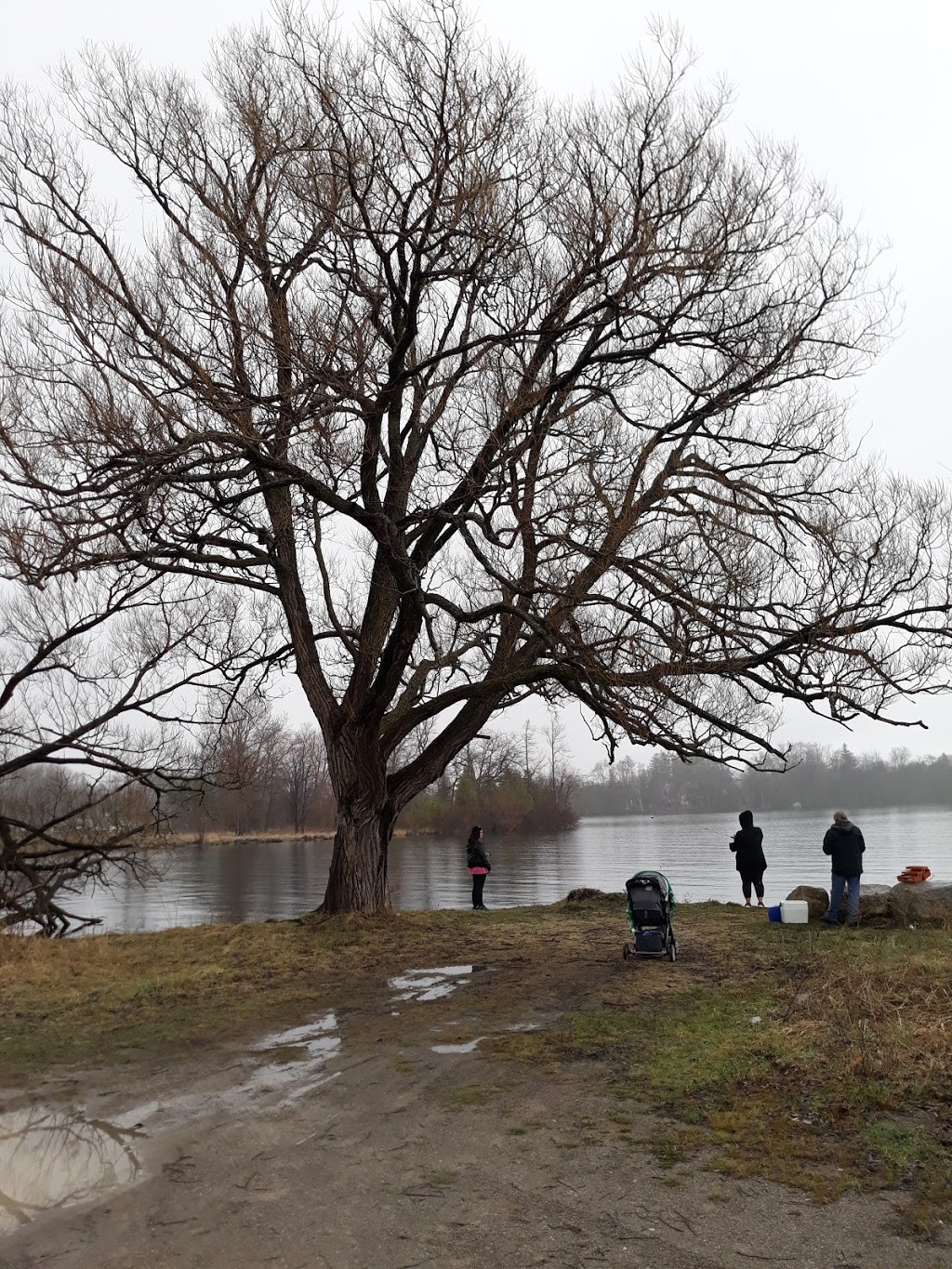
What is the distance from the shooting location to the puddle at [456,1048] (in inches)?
267

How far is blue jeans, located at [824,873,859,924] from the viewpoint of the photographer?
12328 millimetres

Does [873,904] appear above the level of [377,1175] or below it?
above

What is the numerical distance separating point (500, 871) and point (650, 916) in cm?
2865

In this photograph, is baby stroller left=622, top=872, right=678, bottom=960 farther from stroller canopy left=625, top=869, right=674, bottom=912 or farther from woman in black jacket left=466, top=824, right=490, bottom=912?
woman in black jacket left=466, top=824, right=490, bottom=912

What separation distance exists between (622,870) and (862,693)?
27.8 m

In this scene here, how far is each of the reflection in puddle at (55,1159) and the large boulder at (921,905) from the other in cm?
988

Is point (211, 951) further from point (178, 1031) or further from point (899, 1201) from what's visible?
point (899, 1201)

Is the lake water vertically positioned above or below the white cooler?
below

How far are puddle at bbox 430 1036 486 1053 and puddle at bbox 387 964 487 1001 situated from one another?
1664 mm

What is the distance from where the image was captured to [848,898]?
488 inches

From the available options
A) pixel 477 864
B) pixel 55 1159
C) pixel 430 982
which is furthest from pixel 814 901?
pixel 55 1159

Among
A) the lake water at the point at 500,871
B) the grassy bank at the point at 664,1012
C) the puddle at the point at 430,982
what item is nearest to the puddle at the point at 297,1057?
the grassy bank at the point at 664,1012

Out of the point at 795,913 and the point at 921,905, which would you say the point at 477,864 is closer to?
the point at 795,913

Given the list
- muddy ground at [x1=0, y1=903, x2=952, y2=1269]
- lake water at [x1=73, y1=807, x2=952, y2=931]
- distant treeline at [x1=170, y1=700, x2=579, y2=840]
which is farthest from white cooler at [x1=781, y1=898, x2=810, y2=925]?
distant treeline at [x1=170, y1=700, x2=579, y2=840]
